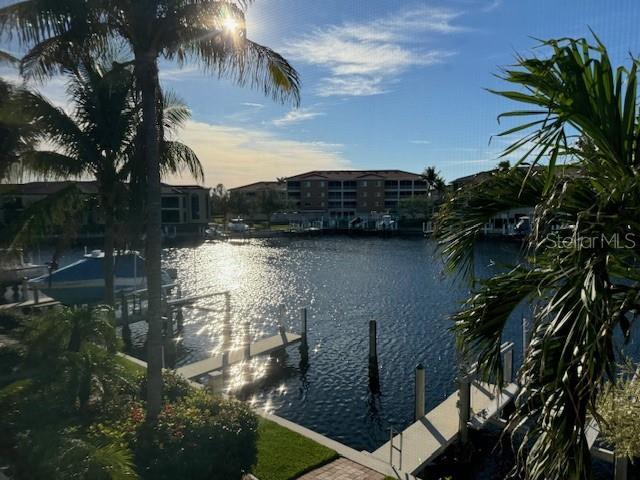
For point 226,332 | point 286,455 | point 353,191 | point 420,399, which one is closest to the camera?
point 286,455

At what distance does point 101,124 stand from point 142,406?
891cm

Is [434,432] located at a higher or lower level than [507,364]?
lower

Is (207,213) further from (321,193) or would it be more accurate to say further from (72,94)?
(72,94)

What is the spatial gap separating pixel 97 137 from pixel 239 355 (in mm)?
9254

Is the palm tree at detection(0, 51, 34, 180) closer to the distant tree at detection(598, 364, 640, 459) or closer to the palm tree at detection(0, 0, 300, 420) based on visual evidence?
the palm tree at detection(0, 0, 300, 420)

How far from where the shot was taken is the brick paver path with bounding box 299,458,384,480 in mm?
8625

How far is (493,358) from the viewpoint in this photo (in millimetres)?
4199

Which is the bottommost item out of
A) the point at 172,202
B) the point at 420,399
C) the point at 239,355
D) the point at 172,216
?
the point at 239,355

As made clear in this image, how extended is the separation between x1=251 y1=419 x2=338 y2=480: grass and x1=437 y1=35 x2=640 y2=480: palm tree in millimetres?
5741

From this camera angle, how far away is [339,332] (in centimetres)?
2303

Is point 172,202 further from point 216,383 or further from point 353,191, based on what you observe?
point 216,383

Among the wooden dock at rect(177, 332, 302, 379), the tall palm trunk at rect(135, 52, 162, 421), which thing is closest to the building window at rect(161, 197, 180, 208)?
the wooden dock at rect(177, 332, 302, 379)

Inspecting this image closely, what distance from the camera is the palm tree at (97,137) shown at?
13.6 meters

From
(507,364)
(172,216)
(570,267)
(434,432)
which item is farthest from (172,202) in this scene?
(570,267)
